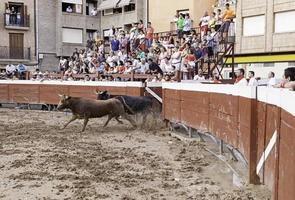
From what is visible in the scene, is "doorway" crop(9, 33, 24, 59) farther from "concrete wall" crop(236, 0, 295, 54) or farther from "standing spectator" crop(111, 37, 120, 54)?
"concrete wall" crop(236, 0, 295, 54)

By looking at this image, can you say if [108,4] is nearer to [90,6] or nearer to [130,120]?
[90,6]

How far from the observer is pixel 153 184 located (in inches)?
252

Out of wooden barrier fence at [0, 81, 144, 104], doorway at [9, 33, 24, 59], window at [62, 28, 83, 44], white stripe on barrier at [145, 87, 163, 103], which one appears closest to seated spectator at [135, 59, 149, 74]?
wooden barrier fence at [0, 81, 144, 104]

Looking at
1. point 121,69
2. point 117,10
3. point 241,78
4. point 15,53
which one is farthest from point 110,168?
point 117,10

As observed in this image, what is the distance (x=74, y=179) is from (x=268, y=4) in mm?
20147

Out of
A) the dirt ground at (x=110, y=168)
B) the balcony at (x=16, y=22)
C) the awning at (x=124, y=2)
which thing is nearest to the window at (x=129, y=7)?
the awning at (x=124, y=2)

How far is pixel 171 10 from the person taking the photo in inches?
1260

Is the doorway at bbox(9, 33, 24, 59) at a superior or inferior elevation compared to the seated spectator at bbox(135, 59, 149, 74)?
superior

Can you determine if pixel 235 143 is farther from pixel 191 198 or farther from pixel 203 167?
pixel 191 198

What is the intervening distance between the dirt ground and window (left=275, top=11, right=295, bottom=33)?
1393 centimetres

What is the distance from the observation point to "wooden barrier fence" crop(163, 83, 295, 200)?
12.6ft

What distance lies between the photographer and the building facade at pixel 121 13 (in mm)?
35906

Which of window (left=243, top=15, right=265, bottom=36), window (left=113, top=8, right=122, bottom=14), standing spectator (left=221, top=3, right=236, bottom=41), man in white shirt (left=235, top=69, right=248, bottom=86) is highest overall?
window (left=113, top=8, right=122, bottom=14)

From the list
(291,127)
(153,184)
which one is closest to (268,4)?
(153,184)
